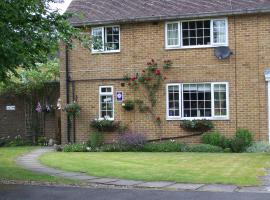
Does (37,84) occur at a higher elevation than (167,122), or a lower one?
higher

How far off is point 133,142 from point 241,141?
13.8ft

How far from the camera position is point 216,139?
20078 millimetres

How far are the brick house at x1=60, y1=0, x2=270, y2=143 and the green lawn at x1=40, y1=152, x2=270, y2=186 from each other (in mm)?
2848

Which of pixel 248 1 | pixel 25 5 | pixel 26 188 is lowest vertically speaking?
pixel 26 188

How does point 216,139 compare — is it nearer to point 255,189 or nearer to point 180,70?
point 180,70

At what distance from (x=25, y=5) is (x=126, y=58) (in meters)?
9.67

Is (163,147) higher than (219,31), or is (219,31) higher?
(219,31)

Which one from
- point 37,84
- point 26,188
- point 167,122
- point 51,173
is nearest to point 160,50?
point 167,122

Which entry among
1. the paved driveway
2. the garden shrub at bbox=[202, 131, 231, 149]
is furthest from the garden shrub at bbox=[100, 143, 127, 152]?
the paved driveway

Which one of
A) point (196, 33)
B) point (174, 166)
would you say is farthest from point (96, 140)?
point (174, 166)

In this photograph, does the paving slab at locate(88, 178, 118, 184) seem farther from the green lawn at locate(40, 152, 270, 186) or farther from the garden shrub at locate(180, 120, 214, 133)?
the garden shrub at locate(180, 120, 214, 133)

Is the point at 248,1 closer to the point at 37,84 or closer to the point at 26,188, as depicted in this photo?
the point at 37,84

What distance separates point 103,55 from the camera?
2241 centimetres

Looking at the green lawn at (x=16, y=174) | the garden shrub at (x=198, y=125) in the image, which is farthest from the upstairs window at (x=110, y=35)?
the green lawn at (x=16, y=174)
